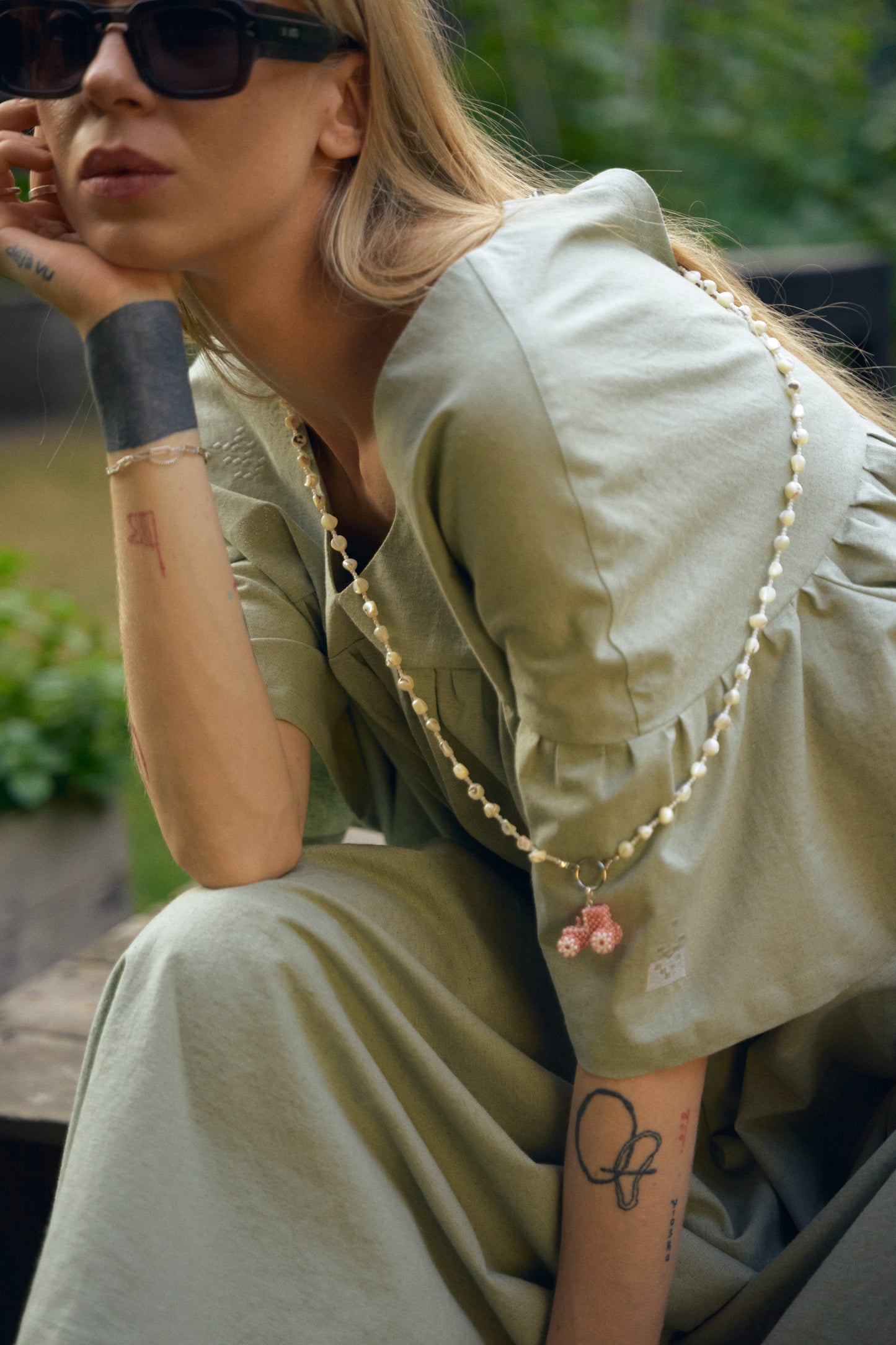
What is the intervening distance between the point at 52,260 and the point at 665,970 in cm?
87

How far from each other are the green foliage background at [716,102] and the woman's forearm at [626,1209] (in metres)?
4.49

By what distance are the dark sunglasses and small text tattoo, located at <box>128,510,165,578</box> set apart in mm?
370

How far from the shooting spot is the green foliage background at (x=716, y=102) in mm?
5230

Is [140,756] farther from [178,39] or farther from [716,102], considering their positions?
[716,102]

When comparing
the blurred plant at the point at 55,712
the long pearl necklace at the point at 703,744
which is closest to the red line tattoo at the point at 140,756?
the long pearl necklace at the point at 703,744

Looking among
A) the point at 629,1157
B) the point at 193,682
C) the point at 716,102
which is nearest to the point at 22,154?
the point at 193,682

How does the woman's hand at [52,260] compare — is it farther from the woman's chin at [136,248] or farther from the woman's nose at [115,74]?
the woman's nose at [115,74]

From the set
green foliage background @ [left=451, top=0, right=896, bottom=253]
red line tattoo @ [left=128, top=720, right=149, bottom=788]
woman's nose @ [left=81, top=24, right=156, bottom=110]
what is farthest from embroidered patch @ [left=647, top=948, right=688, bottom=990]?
green foliage background @ [left=451, top=0, right=896, bottom=253]

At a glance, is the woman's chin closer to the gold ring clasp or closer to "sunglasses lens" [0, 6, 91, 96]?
"sunglasses lens" [0, 6, 91, 96]

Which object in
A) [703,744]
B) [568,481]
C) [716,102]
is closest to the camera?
[568,481]

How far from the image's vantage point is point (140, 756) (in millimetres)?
1380

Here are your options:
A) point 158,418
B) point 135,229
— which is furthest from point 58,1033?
point 135,229

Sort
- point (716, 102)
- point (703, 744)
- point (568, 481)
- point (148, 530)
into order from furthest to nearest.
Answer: point (716, 102)
point (148, 530)
point (703, 744)
point (568, 481)

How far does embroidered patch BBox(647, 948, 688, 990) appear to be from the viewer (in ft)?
3.80
